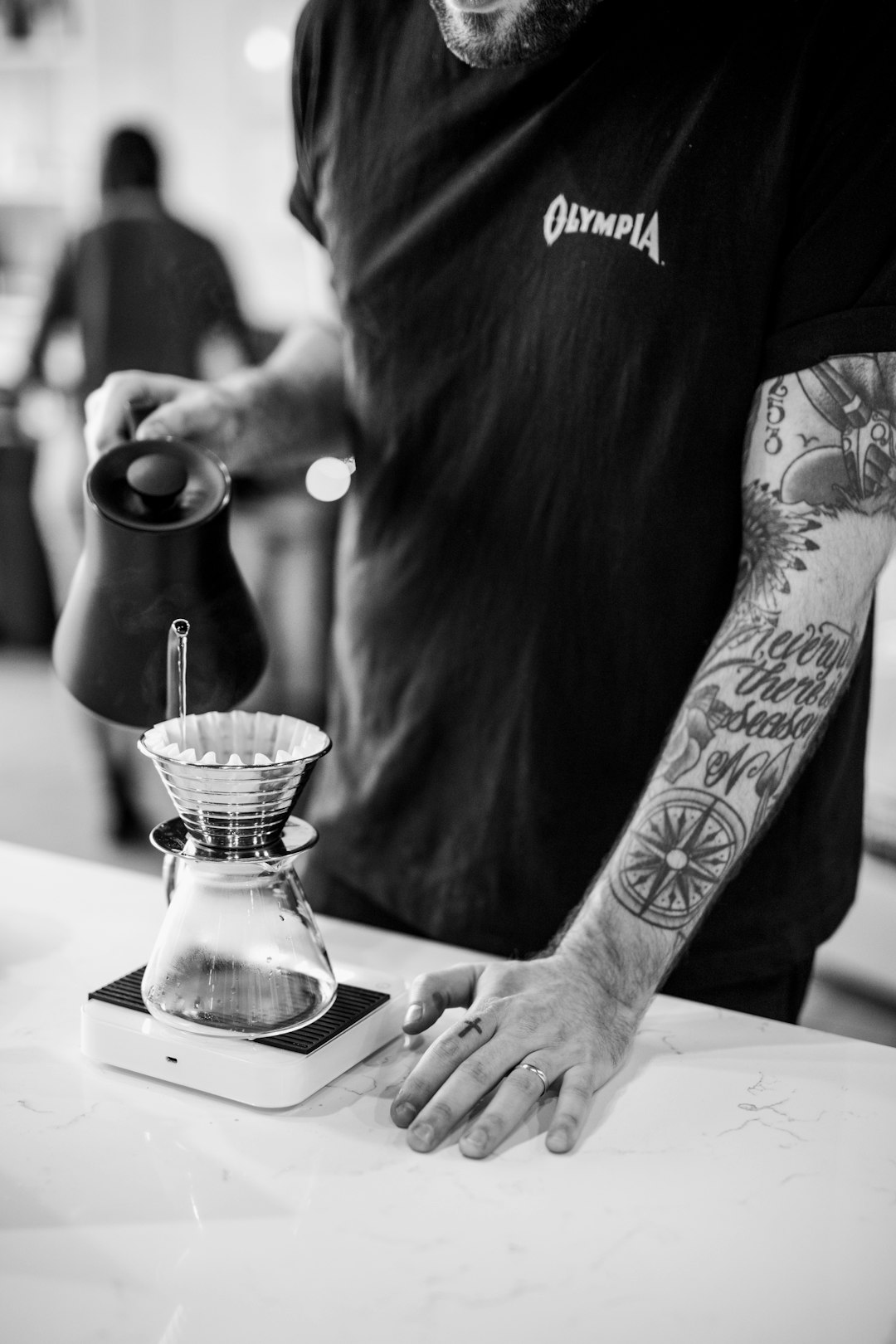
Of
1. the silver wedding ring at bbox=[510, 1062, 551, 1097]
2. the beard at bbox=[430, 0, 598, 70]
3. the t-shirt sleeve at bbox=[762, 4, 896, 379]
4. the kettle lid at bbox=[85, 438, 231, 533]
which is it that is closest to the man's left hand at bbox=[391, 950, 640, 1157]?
the silver wedding ring at bbox=[510, 1062, 551, 1097]

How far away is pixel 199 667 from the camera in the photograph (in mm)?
1028

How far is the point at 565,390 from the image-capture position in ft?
3.91

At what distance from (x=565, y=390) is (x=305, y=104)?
0.45 metres

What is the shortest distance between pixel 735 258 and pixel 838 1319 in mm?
812

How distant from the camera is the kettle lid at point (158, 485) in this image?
1044 mm

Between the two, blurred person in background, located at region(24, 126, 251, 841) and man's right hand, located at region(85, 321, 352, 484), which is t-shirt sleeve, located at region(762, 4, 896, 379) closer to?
man's right hand, located at region(85, 321, 352, 484)

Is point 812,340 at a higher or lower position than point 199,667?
higher

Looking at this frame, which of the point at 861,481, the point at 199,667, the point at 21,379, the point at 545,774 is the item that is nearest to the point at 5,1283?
the point at 199,667

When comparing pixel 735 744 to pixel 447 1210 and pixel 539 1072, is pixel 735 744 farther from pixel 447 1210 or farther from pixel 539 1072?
pixel 447 1210

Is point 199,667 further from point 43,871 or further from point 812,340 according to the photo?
point 812,340

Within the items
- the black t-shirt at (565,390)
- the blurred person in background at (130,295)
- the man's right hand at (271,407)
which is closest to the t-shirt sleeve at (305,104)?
the black t-shirt at (565,390)

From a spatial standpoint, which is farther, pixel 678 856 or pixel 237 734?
pixel 678 856

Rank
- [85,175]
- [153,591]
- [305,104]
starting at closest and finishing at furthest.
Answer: [153,591]
[305,104]
[85,175]

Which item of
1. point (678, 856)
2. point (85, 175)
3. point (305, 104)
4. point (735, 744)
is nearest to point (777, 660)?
point (735, 744)
